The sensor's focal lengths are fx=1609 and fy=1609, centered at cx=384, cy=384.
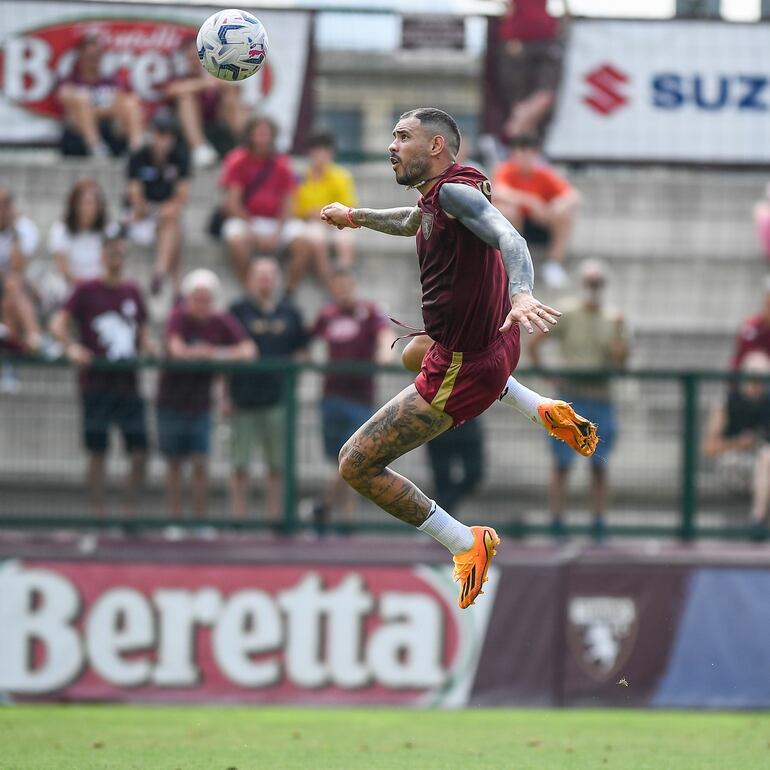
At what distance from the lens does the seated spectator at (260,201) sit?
50.8ft

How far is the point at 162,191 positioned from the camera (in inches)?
626

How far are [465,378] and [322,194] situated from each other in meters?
7.84

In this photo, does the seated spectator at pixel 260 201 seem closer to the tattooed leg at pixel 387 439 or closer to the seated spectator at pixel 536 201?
the seated spectator at pixel 536 201

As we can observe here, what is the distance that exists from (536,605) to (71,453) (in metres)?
3.72

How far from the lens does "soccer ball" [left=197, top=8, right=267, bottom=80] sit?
8.59 m

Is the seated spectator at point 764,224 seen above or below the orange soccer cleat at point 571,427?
above

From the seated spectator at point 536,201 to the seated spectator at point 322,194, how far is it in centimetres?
152

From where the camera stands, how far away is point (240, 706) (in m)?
12.0

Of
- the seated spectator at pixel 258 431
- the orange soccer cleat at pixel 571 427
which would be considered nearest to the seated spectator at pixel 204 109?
the seated spectator at pixel 258 431

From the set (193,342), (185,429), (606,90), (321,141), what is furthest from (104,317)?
(606,90)

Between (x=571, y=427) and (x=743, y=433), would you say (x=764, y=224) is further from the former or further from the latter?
(x=571, y=427)

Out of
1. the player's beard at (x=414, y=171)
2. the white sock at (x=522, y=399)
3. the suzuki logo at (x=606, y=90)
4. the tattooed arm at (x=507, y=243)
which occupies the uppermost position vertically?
the suzuki logo at (x=606, y=90)

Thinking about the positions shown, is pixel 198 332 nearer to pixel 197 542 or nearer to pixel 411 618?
pixel 197 542

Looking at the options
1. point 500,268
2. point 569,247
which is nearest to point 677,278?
point 569,247
